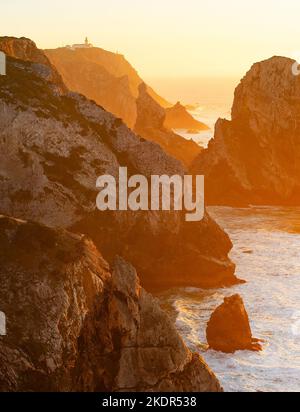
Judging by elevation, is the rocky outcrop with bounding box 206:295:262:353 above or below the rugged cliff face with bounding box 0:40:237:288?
below

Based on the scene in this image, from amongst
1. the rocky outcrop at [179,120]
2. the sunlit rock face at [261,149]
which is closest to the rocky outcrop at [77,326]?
the sunlit rock face at [261,149]

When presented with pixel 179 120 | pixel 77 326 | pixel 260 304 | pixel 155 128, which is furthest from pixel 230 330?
pixel 179 120

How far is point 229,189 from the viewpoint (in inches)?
2808

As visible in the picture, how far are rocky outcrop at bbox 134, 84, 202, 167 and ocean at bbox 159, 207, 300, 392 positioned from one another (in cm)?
2301

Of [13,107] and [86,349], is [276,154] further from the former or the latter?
[86,349]

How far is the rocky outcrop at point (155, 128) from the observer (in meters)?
85.5

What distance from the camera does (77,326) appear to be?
74.9ft

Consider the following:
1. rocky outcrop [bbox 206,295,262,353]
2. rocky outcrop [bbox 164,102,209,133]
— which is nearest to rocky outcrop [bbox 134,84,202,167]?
rocky outcrop [bbox 206,295,262,353]

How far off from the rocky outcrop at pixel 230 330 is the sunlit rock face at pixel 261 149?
3776 cm

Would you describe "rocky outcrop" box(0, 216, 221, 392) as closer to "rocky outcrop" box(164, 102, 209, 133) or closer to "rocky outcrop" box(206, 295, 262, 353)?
"rocky outcrop" box(206, 295, 262, 353)

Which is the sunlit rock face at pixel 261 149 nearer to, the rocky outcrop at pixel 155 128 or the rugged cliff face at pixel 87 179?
the rocky outcrop at pixel 155 128

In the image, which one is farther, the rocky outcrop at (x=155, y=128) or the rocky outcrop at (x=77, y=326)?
the rocky outcrop at (x=155, y=128)

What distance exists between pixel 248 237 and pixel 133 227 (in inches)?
689

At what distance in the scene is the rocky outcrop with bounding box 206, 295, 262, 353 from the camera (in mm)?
33531
